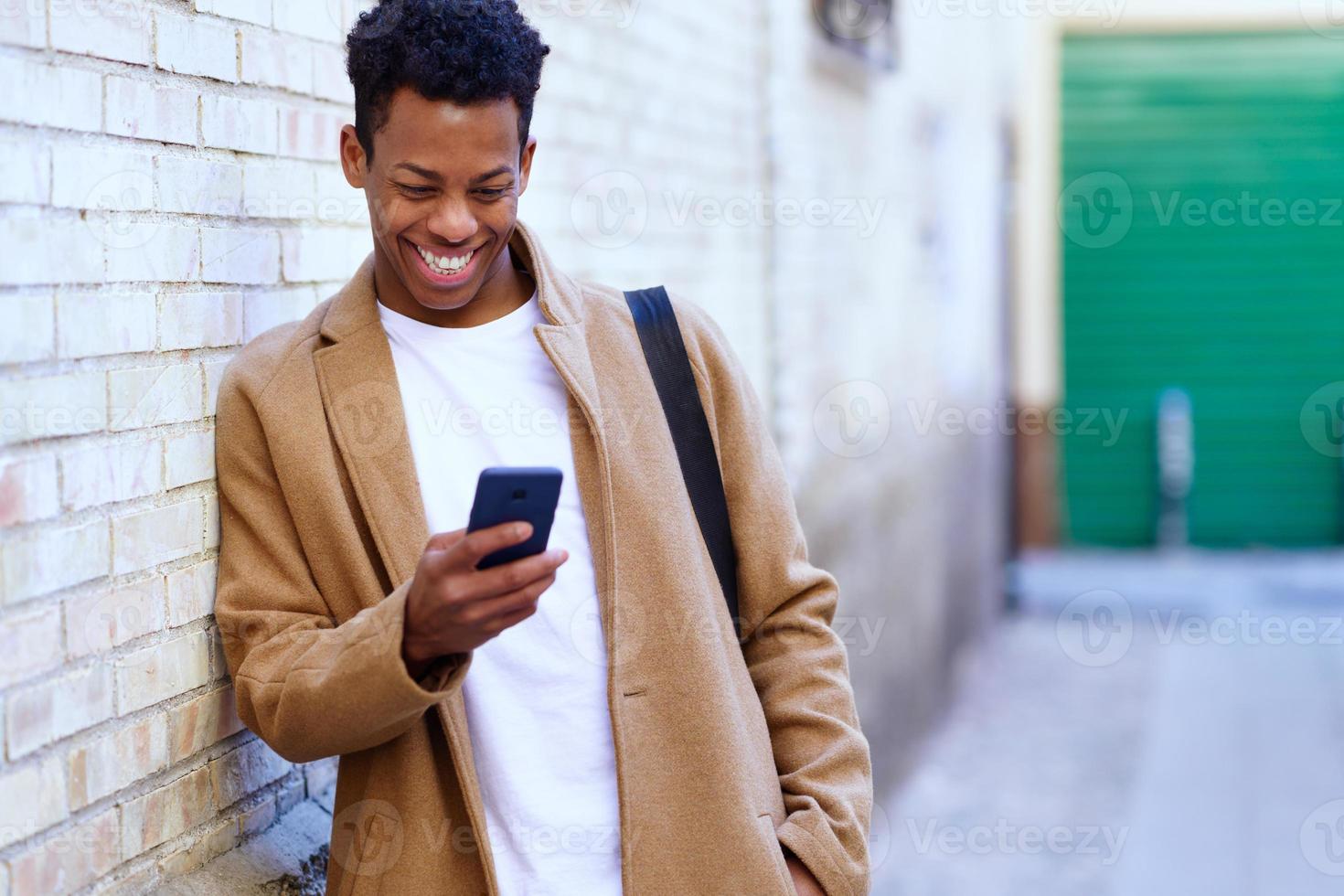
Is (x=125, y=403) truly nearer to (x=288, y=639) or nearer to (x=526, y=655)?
(x=288, y=639)

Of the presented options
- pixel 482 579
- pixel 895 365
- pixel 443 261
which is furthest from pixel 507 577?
pixel 895 365

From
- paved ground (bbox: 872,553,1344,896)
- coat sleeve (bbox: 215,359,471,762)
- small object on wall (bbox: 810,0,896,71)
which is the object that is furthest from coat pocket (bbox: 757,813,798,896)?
small object on wall (bbox: 810,0,896,71)

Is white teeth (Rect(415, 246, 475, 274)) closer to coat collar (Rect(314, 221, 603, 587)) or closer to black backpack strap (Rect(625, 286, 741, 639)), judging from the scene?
coat collar (Rect(314, 221, 603, 587))

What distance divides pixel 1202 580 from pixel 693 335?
893 cm

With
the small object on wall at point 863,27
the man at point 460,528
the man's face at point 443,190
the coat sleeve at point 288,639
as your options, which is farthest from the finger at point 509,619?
the small object on wall at point 863,27

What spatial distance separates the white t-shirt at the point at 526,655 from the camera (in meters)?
2.02

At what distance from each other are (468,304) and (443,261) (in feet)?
0.48

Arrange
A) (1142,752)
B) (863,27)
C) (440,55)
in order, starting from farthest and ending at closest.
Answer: (1142,752)
(863,27)
(440,55)

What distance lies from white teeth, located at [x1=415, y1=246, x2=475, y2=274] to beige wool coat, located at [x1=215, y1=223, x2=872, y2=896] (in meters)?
0.14

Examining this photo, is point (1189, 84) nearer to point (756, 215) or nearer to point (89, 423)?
point (756, 215)

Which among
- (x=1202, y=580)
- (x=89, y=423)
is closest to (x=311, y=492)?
(x=89, y=423)

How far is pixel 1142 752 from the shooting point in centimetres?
701

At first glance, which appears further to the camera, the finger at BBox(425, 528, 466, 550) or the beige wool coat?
the beige wool coat

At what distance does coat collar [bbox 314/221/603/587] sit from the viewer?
6.54 ft
